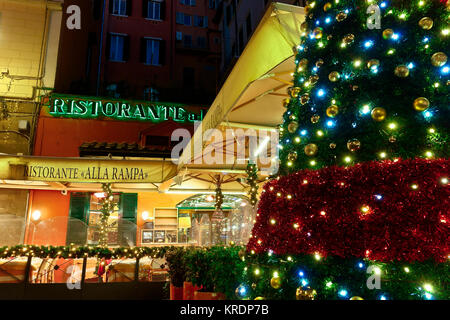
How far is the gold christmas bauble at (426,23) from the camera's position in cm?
191

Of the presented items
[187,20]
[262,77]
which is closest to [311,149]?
[262,77]

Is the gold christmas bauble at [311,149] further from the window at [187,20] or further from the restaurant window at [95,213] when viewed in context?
the window at [187,20]

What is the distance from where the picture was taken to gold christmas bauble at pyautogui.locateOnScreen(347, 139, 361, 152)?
6.35 ft

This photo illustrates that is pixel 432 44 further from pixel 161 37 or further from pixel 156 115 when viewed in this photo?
pixel 161 37

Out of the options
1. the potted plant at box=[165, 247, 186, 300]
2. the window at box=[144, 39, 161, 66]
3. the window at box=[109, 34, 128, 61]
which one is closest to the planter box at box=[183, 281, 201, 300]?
the potted plant at box=[165, 247, 186, 300]

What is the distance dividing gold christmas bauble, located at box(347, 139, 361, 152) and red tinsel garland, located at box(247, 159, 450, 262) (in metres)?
0.12

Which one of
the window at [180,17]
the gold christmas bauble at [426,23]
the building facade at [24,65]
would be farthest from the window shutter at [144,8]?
the gold christmas bauble at [426,23]

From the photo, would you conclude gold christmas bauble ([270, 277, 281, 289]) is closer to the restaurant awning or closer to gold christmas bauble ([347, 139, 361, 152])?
gold christmas bauble ([347, 139, 361, 152])

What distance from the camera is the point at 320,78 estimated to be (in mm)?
→ 2262

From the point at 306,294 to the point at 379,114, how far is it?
116 cm

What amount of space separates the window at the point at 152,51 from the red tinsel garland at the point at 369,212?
748 inches

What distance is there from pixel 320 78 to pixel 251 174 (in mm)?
3282

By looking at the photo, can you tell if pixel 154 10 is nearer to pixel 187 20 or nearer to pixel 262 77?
pixel 187 20

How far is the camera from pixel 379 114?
6.15ft
